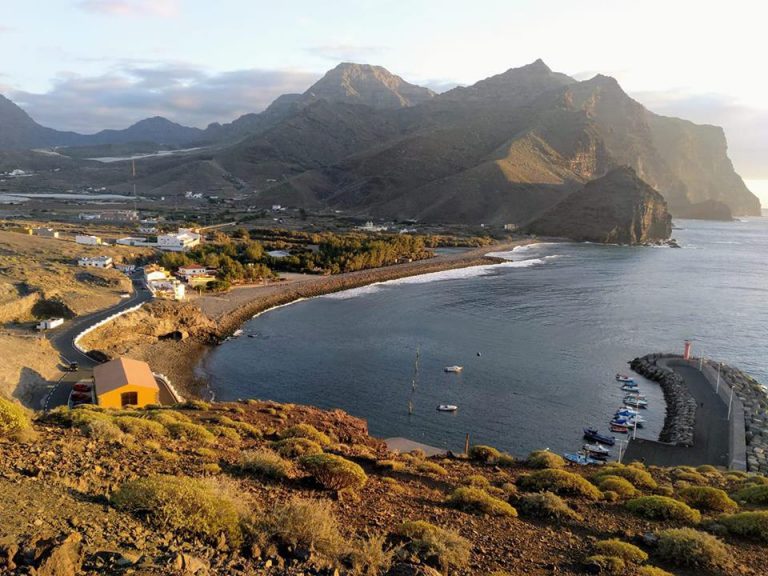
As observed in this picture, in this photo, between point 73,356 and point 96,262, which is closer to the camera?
point 73,356

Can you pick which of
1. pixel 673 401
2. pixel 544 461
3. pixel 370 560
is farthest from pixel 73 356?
pixel 673 401

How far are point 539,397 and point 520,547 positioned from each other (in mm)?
26225

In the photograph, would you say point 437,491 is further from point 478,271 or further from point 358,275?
point 478,271

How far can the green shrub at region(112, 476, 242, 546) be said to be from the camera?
7250 mm

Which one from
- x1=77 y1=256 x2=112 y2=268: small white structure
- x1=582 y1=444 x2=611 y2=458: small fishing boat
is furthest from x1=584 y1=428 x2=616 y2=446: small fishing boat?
x1=77 y1=256 x2=112 y2=268: small white structure

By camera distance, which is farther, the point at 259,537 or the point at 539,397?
the point at 539,397

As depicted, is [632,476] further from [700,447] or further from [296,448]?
[700,447]

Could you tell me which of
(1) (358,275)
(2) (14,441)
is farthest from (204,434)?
(1) (358,275)

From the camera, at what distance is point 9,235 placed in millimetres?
67812

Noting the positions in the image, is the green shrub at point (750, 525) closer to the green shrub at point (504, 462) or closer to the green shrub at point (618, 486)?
the green shrub at point (618, 486)

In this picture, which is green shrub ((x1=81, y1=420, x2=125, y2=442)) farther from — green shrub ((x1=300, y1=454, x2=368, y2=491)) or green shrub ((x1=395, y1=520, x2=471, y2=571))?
green shrub ((x1=395, y1=520, x2=471, y2=571))

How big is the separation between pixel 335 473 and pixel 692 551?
21.0ft

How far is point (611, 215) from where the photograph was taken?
145625 mm

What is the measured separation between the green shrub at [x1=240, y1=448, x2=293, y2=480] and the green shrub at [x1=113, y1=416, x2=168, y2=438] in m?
3.22
